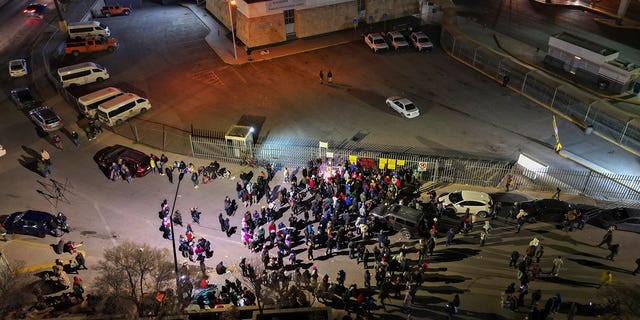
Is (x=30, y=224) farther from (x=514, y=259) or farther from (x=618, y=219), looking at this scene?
(x=618, y=219)

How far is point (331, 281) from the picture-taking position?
22.6 meters

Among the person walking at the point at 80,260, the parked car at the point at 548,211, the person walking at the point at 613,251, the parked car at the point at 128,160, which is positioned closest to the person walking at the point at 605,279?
the person walking at the point at 613,251

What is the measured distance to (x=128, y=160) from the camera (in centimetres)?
2878

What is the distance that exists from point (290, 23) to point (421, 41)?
11897 millimetres

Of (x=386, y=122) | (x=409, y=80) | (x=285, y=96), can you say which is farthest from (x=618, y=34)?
(x=285, y=96)

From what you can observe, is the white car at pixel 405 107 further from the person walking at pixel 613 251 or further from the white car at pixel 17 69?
the white car at pixel 17 69

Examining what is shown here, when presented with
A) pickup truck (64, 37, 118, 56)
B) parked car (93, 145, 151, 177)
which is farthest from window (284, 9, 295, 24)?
parked car (93, 145, 151, 177)

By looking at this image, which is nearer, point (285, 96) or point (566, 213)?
point (566, 213)

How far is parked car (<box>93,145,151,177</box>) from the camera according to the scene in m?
28.7

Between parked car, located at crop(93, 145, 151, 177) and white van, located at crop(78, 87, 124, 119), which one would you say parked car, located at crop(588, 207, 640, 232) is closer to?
parked car, located at crop(93, 145, 151, 177)

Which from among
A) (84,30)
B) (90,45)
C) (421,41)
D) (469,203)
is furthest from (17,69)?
(469,203)

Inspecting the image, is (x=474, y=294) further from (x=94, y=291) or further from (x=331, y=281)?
(x=94, y=291)

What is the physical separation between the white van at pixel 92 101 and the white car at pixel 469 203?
76.9 feet

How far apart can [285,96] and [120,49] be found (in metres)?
18.0
